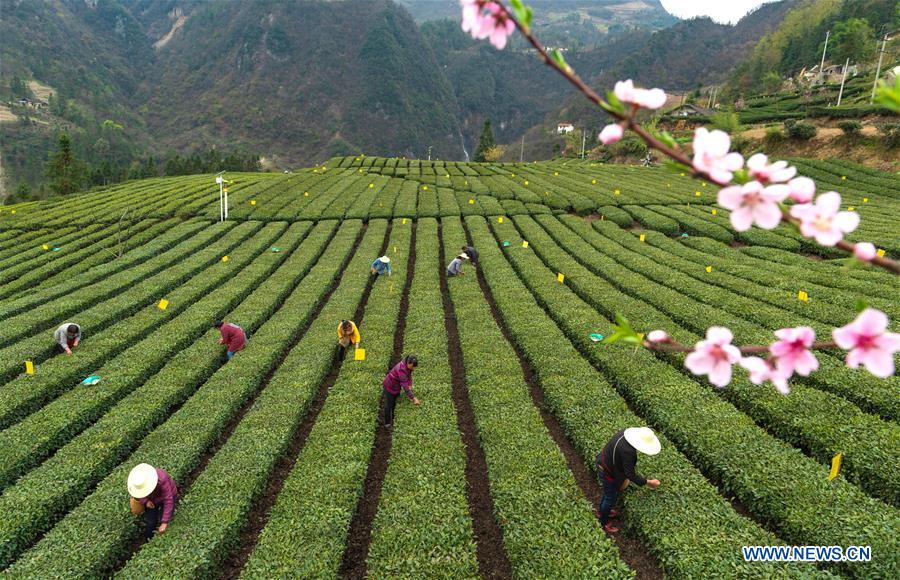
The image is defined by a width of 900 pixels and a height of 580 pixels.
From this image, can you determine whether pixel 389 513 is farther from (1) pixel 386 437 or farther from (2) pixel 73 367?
(2) pixel 73 367

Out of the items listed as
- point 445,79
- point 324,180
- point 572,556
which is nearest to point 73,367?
point 572,556

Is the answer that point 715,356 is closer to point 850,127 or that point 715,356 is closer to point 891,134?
point 891,134

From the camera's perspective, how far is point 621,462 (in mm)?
6781

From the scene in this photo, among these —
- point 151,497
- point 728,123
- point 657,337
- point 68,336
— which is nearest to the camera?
point 657,337

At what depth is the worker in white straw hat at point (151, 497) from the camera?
6805 mm

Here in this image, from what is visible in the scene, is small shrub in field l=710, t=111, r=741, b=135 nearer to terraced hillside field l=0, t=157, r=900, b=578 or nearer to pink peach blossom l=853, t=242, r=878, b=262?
terraced hillside field l=0, t=157, r=900, b=578

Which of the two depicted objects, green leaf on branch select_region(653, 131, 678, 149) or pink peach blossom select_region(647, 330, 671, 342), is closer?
green leaf on branch select_region(653, 131, 678, 149)

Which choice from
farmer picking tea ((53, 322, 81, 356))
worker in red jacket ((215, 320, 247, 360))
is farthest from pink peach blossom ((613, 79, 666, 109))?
farmer picking tea ((53, 322, 81, 356))

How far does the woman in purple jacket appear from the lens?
9594mm

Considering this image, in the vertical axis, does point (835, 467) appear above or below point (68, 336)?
above

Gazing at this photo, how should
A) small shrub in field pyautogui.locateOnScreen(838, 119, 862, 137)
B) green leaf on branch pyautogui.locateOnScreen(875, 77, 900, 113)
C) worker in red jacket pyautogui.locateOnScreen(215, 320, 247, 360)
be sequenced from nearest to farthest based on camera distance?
green leaf on branch pyautogui.locateOnScreen(875, 77, 900, 113) < worker in red jacket pyautogui.locateOnScreen(215, 320, 247, 360) < small shrub in field pyautogui.locateOnScreen(838, 119, 862, 137)

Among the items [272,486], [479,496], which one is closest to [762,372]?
[479,496]

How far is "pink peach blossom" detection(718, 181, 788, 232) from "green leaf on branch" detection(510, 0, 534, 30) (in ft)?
3.45

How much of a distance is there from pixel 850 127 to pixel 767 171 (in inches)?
2140
